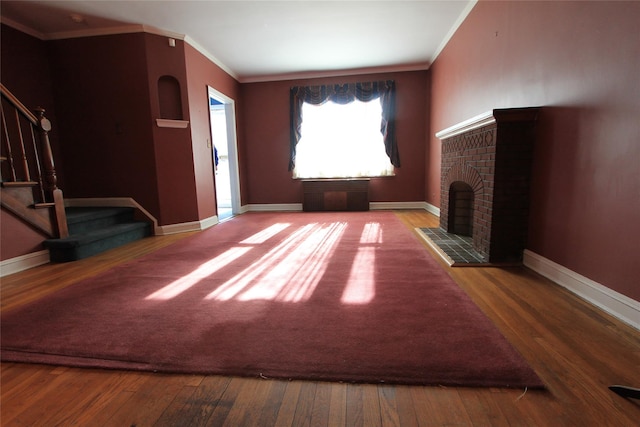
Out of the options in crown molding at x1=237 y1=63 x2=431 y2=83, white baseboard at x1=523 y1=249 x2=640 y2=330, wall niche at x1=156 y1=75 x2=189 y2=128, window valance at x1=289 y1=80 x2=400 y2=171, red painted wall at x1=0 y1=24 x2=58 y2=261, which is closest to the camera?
white baseboard at x1=523 y1=249 x2=640 y2=330

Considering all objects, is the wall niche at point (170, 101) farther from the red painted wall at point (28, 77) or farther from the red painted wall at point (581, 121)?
the red painted wall at point (581, 121)

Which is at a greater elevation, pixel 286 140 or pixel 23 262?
pixel 286 140

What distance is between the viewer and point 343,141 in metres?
5.86

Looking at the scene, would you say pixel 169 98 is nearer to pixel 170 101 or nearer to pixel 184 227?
pixel 170 101

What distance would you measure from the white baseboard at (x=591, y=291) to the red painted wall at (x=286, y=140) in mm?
3737

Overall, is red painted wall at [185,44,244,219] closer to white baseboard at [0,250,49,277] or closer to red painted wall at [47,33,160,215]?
red painted wall at [47,33,160,215]

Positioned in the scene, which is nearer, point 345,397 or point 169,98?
point 345,397

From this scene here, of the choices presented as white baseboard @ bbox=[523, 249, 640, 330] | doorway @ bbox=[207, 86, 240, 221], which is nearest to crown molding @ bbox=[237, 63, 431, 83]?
doorway @ bbox=[207, 86, 240, 221]

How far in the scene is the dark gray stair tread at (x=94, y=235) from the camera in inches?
113

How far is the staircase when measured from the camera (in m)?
2.89

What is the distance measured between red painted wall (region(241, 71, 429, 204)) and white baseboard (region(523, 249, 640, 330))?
374cm

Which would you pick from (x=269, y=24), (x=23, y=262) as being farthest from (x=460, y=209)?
(x=23, y=262)

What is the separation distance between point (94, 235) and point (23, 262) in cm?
58

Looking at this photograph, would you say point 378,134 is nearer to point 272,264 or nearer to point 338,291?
point 272,264
